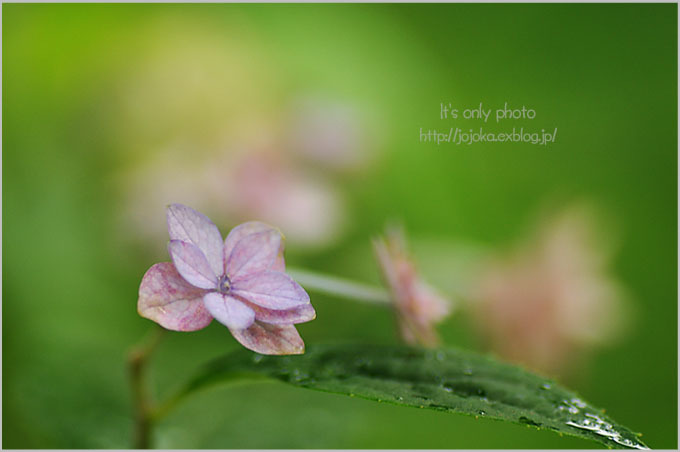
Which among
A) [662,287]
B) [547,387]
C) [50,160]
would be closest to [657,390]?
[662,287]

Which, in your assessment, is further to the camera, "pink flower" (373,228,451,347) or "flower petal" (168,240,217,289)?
"pink flower" (373,228,451,347)

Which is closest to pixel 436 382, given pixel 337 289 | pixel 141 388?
pixel 337 289

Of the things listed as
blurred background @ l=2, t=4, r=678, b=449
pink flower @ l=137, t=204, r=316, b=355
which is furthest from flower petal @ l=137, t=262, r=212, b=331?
blurred background @ l=2, t=4, r=678, b=449

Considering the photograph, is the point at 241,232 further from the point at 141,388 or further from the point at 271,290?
the point at 141,388

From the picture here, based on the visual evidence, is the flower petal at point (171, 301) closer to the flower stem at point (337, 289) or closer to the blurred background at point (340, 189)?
the flower stem at point (337, 289)

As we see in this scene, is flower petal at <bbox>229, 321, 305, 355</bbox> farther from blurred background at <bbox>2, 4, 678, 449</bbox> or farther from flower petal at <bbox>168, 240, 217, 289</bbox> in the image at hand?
blurred background at <bbox>2, 4, 678, 449</bbox>

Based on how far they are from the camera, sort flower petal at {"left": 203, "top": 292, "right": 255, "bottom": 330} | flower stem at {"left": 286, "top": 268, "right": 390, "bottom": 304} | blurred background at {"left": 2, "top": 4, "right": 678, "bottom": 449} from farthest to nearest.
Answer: blurred background at {"left": 2, "top": 4, "right": 678, "bottom": 449} → flower stem at {"left": 286, "top": 268, "right": 390, "bottom": 304} → flower petal at {"left": 203, "top": 292, "right": 255, "bottom": 330}
